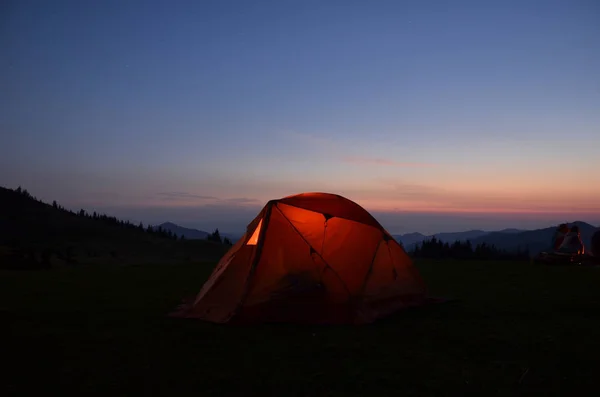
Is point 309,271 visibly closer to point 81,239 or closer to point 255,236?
point 255,236

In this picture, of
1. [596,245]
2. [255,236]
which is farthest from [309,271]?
[596,245]

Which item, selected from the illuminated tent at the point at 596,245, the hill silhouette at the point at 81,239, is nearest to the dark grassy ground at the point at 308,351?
the illuminated tent at the point at 596,245

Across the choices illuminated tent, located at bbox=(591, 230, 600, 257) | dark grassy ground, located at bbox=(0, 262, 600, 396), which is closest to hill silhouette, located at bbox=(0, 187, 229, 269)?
dark grassy ground, located at bbox=(0, 262, 600, 396)

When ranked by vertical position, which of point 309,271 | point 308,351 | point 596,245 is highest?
point 596,245

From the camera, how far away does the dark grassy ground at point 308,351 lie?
19.0 feet

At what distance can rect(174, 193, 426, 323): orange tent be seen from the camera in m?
→ 9.20

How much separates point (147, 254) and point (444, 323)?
22207 millimetres

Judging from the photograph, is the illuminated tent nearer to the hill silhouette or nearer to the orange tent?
the orange tent

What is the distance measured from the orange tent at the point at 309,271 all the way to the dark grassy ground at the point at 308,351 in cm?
47

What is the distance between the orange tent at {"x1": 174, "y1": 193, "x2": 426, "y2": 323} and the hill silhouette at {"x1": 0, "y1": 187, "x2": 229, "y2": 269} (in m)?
14.3

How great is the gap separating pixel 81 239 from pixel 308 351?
27.2 metres

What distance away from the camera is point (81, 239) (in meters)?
30.8

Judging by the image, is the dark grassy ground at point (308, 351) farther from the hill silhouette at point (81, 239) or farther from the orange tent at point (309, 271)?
the hill silhouette at point (81, 239)

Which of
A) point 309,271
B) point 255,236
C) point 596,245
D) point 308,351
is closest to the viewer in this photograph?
point 308,351
